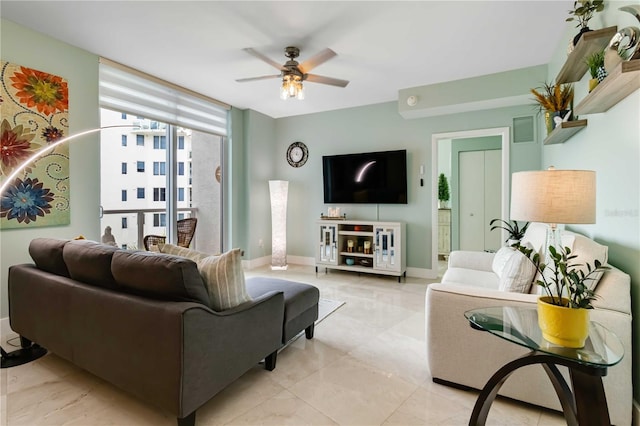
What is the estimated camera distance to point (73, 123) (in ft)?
9.93

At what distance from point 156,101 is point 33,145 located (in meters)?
1.47

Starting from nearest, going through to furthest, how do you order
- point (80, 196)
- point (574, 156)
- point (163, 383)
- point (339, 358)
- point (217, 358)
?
point (163, 383) < point (217, 358) < point (339, 358) < point (574, 156) < point (80, 196)

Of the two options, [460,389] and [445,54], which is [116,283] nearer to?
[460,389]

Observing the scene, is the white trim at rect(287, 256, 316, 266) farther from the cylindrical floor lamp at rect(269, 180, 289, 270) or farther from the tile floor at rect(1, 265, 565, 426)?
the tile floor at rect(1, 265, 565, 426)

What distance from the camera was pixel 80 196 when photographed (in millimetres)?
3082

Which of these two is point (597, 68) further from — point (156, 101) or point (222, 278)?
point (156, 101)

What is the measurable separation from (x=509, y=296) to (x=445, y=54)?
2.60 metres

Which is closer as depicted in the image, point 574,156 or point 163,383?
point 163,383

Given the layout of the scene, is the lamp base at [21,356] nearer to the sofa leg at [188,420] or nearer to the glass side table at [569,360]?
the sofa leg at [188,420]

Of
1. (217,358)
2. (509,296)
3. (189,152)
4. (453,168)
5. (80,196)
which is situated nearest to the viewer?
(217,358)

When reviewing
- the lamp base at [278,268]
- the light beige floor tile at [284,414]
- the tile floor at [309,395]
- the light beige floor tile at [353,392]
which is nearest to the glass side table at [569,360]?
the tile floor at [309,395]

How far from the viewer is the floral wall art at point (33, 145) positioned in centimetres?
257

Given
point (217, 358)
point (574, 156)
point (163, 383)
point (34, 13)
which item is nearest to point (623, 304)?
point (574, 156)

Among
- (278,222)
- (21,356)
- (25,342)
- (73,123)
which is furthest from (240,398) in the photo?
(278,222)
